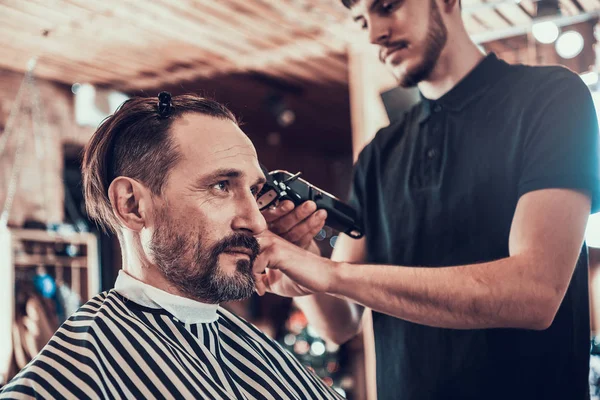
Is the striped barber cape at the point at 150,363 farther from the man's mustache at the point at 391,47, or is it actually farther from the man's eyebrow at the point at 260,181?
the man's mustache at the point at 391,47

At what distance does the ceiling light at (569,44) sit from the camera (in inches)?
163

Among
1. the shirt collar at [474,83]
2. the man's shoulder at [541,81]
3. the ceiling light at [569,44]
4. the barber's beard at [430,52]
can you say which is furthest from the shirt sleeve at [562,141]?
the ceiling light at [569,44]

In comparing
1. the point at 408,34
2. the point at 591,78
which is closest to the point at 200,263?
the point at 408,34

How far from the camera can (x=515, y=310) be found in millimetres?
1286

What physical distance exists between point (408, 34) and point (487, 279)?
0.63 meters

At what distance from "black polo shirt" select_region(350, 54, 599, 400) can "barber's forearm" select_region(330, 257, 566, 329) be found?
151mm

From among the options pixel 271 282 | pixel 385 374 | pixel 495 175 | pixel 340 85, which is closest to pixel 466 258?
pixel 495 175

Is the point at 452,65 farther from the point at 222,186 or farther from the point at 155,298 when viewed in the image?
the point at 155,298

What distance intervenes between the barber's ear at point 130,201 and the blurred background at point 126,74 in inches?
89.8

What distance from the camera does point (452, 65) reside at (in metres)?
1.65

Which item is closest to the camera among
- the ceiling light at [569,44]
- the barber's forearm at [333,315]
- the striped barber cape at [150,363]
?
the striped barber cape at [150,363]

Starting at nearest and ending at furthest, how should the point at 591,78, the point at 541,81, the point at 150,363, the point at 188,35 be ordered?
the point at 150,363, the point at 541,81, the point at 591,78, the point at 188,35

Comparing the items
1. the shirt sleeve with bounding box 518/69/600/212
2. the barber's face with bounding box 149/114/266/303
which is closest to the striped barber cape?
the barber's face with bounding box 149/114/266/303

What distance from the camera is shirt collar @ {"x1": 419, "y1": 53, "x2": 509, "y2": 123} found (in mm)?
1585
